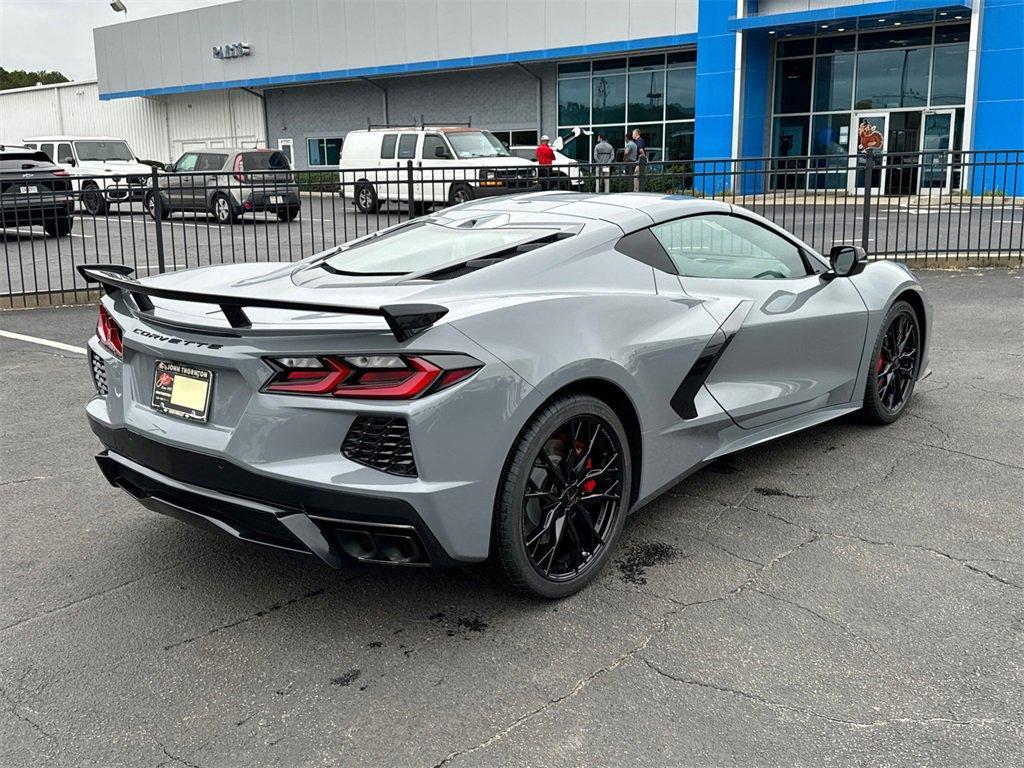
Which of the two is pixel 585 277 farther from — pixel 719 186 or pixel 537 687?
pixel 719 186

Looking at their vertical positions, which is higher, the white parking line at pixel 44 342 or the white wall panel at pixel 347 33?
the white wall panel at pixel 347 33

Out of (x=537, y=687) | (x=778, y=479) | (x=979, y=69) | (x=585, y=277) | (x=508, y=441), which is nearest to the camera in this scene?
(x=537, y=687)

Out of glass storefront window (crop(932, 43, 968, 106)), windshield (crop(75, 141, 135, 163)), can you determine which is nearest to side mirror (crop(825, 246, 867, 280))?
glass storefront window (crop(932, 43, 968, 106))

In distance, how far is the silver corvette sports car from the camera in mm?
3078

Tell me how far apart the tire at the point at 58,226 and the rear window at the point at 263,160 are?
745 cm

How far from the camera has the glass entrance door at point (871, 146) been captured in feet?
41.1

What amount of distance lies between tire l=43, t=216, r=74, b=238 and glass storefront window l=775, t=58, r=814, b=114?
21870mm

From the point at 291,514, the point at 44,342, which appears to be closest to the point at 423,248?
the point at 291,514

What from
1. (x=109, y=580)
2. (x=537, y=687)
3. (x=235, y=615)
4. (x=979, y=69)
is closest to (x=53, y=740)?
(x=235, y=615)

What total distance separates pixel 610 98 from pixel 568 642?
33.0m

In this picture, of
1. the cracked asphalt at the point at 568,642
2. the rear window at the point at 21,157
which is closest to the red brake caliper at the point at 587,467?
the cracked asphalt at the point at 568,642

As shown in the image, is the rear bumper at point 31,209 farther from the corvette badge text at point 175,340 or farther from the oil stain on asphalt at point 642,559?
the oil stain on asphalt at point 642,559

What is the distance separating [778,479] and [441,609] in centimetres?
209

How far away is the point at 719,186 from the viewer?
1386 centimetres
